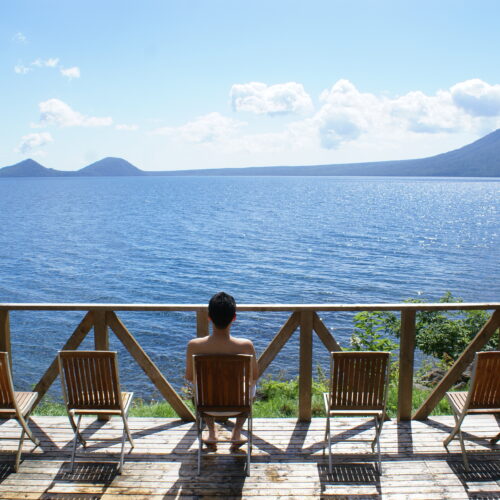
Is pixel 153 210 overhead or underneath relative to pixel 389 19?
underneath

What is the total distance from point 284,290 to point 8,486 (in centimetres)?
2532

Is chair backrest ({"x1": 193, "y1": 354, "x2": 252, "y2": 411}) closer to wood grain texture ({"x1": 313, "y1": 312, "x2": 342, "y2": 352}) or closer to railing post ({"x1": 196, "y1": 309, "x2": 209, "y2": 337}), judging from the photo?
railing post ({"x1": 196, "y1": 309, "x2": 209, "y2": 337})

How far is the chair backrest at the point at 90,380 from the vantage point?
4.34 meters

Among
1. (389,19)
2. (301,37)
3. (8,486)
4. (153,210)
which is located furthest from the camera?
(153,210)

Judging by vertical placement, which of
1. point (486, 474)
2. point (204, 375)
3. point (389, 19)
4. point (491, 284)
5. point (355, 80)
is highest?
point (355, 80)

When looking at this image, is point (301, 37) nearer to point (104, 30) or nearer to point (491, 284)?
point (104, 30)

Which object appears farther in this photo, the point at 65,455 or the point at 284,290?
the point at 284,290

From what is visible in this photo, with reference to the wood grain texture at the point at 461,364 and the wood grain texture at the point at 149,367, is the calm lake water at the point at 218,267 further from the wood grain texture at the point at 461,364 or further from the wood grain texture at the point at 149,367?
the wood grain texture at the point at 461,364

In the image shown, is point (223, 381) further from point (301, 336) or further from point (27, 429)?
point (27, 429)

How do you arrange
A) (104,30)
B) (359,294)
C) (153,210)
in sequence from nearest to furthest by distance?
(104,30), (359,294), (153,210)

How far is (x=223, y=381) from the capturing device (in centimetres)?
420

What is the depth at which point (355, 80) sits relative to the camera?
123312 millimetres

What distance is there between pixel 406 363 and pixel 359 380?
43.0 inches

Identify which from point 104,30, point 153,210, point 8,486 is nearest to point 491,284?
point 104,30
